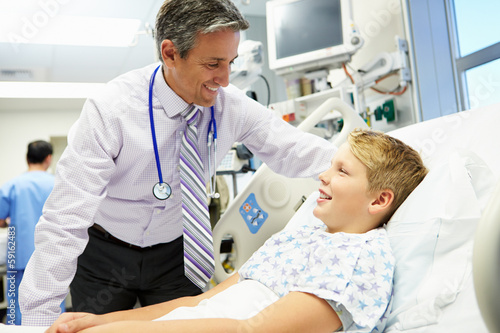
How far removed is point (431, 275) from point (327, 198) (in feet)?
1.10

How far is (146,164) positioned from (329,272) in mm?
730

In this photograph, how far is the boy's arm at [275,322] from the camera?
907 millimetres

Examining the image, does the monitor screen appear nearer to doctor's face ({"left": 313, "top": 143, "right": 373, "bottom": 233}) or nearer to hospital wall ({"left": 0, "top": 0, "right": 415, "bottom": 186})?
hospital wall ({"left": 0, "top": 0, "right": 415, "bottom": 186})

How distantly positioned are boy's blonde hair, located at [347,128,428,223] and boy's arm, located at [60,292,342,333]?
15.6 inches

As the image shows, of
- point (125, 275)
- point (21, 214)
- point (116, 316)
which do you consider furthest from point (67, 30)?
point (116, 316)

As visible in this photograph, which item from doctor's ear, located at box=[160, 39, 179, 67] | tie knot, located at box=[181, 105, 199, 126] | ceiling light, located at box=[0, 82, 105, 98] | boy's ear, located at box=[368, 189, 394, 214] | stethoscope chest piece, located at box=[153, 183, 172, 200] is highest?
ceiling light, located at box=[0, 82, 105, 98]

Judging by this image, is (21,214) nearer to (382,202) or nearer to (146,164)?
(146,164)

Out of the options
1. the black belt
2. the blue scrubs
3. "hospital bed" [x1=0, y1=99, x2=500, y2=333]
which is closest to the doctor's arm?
"hospital bed" [x1=0, y1=99, x2=500, y2=333]

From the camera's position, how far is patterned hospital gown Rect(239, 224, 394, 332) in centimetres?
99

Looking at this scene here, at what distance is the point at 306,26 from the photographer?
133 inches

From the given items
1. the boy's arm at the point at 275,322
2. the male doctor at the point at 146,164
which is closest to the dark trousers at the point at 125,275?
the male doctor at the point at 146,164

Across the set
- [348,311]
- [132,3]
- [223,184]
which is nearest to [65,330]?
[348,311]

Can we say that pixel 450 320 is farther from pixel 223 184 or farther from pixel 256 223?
pixel 223 184

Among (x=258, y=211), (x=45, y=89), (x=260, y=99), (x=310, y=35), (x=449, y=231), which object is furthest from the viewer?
(x=45, y=89)
